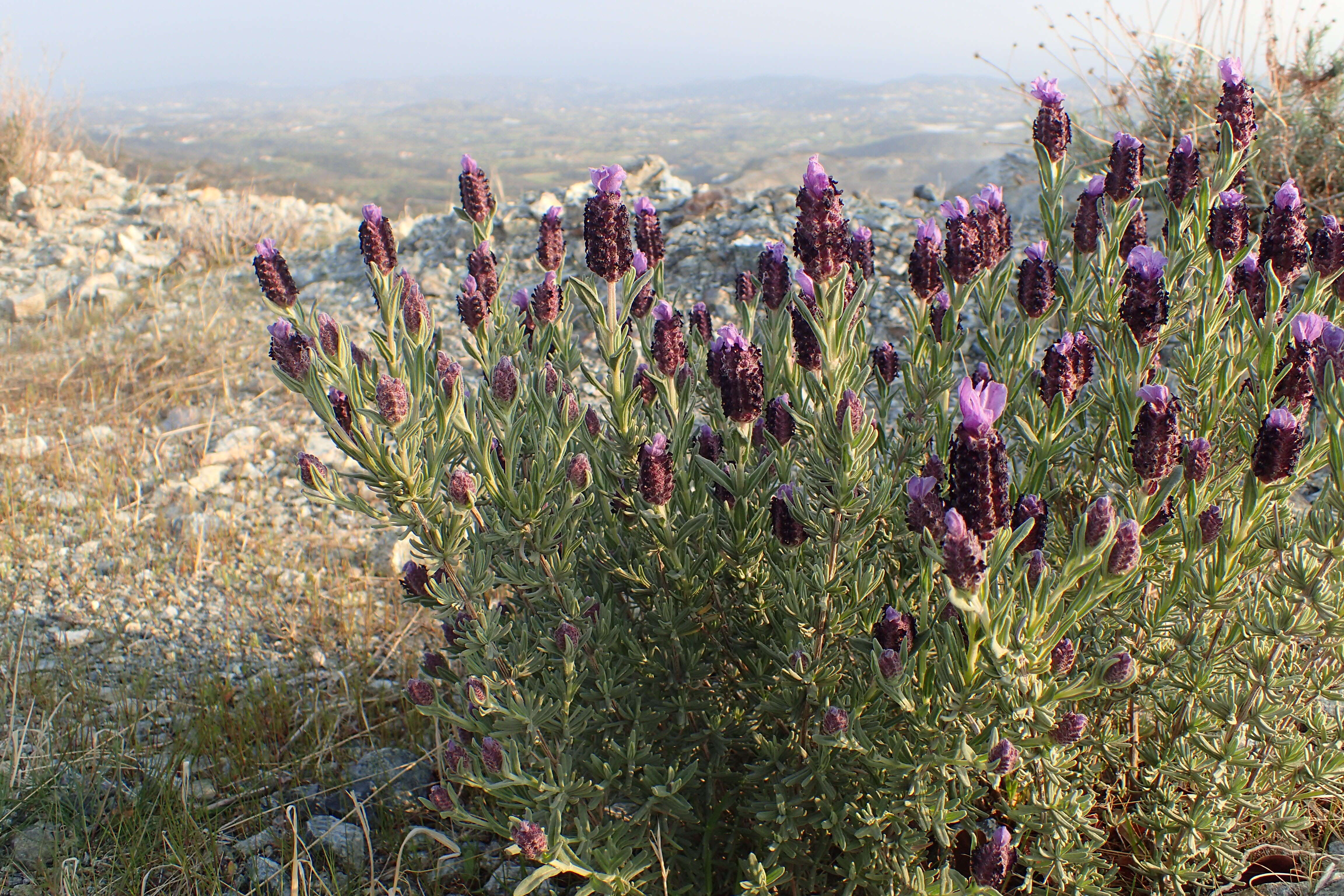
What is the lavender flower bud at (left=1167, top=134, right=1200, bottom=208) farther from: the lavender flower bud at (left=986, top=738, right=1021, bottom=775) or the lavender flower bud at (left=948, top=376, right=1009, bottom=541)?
the lavender flower bud at (left=986, top=738, right=1021, bottom=775)

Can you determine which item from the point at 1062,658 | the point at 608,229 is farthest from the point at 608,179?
the point at 1062,658

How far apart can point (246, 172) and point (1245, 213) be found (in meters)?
24.2

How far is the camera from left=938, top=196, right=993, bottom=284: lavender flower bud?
201cm

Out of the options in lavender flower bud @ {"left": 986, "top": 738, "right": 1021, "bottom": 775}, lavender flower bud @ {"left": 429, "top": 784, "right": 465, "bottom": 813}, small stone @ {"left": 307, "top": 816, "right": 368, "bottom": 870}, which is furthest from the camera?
small stone @ {"left": 307, "top": 816, "right": 368, "bottom": 870}

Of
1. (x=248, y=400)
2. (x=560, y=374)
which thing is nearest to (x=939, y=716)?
(x=560, y=374)

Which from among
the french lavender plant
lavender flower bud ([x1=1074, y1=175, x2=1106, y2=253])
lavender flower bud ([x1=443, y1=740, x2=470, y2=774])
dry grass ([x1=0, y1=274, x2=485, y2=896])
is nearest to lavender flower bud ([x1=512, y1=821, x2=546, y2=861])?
the french lavender plant

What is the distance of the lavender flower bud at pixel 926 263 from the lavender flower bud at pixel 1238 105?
895mm

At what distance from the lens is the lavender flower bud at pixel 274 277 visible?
1946 mm

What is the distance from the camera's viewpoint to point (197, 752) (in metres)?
2.91

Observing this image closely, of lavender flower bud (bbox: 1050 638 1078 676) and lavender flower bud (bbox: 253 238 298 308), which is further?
lavender flower bud (bbox: 253 238 298 308)

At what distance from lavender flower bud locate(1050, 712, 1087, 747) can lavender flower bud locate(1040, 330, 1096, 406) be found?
0.65 m

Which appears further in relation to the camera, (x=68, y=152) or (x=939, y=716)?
(x=68, y=152)

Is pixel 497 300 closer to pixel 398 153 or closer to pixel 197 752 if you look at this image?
pixel 197 752

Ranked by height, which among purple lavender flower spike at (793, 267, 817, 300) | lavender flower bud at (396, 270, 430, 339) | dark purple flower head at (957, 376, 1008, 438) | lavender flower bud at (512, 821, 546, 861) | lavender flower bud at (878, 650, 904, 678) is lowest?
lavender flower bud at (512, 821, 546, 861)
